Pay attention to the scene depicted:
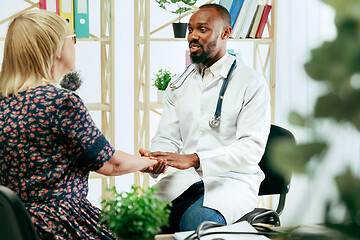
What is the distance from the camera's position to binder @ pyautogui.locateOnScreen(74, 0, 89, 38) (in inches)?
120

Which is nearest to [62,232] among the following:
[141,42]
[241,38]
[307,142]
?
[307,142]

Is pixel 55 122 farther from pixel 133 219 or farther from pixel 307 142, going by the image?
pixel 307 142

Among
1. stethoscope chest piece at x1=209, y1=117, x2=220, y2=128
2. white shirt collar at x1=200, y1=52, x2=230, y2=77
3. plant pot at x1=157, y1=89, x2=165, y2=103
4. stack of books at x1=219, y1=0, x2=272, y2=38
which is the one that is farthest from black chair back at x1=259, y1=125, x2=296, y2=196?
stack of books at x1=219, y1=0, x2=272, y2=38

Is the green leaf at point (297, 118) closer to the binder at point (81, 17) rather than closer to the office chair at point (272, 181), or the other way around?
the office chair at point (272, 181)

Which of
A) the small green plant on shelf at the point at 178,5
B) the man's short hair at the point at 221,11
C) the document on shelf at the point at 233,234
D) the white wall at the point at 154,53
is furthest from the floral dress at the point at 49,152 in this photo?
the white wall at the point at 154,53

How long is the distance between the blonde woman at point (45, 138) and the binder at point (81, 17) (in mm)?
1580

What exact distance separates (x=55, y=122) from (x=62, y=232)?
325mm

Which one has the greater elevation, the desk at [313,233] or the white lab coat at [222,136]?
the desk at [313,233]

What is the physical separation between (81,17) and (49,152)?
183cm

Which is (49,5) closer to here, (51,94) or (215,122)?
(215,122)

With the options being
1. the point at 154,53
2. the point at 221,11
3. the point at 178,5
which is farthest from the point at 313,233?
the point at 154,53

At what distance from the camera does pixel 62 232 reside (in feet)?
4.69

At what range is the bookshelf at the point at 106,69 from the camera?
3.18m

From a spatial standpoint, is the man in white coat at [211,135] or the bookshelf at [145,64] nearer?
the man in white coat at [211,135]
